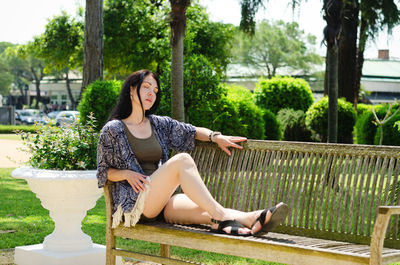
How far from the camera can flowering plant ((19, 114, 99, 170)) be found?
15.8ft

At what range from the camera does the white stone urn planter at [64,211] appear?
456 cm

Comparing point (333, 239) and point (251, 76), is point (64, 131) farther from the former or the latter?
point (251, 76)

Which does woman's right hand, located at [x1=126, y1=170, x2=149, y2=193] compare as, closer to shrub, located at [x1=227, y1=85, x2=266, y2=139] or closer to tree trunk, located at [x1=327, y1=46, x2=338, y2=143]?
tree trunk, located at [x1=327, y1=46, x2=338, y2=143]

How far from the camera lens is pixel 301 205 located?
4.06 meters

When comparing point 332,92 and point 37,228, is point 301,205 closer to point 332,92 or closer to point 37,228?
point 37,228

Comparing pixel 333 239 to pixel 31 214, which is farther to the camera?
pixel 31 214

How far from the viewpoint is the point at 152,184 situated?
12.8 ft

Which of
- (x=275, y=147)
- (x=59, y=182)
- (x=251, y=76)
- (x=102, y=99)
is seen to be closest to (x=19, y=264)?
(x=59, y=182)

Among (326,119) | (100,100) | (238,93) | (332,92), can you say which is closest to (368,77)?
(326,119)

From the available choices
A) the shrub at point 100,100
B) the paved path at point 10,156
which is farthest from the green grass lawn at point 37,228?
the shrub at point 100,100

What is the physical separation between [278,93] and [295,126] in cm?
147

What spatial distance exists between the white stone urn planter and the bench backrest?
0.94 meters

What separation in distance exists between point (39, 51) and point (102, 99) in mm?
16606

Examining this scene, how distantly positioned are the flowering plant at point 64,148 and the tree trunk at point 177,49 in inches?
145
